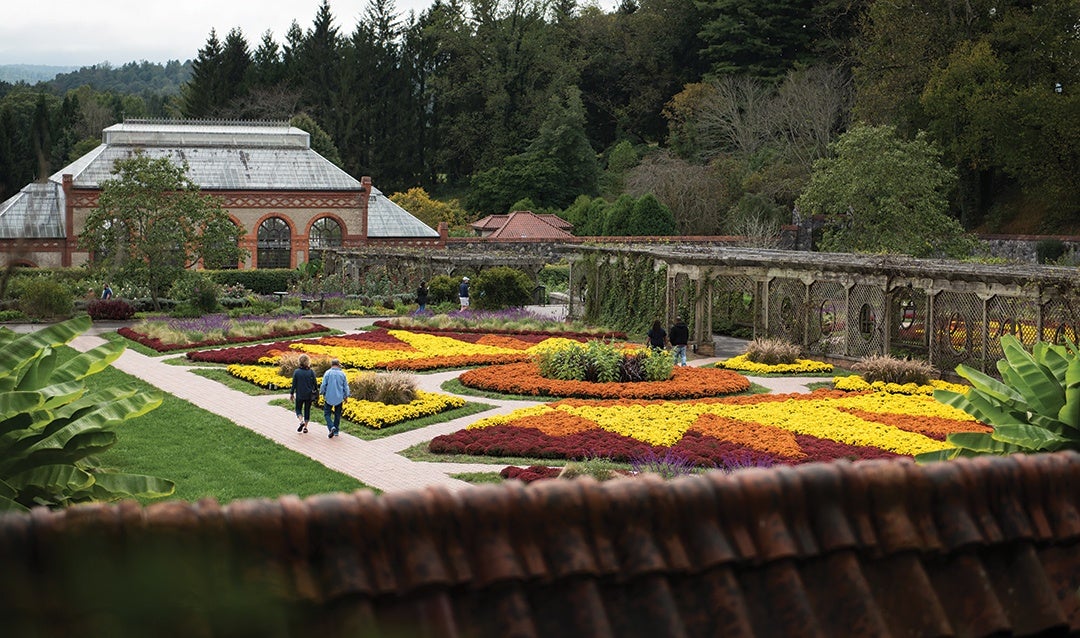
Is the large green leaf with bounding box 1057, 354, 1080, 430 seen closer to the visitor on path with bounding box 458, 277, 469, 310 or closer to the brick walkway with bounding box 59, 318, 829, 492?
the brick walkway with bounding box 59, 318, 829, 492

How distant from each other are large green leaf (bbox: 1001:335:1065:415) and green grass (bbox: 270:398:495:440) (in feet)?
39.6

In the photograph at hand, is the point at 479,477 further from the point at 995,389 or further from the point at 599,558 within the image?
the point at 599,558

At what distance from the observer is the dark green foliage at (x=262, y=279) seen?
48.7m

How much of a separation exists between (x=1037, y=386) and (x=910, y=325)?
21545 mm

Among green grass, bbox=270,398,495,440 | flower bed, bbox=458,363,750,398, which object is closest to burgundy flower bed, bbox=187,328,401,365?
flower bed, bbox=458,363,750,398

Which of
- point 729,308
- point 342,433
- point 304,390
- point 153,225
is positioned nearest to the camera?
point 304,390

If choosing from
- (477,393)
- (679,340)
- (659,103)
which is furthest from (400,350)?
(659,103)

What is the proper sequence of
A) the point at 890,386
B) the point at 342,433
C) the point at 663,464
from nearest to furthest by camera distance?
1. the point at 663,464
2. the point at 342,433
3. the point at 890,386

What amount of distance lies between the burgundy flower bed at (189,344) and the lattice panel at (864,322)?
49.3 feet

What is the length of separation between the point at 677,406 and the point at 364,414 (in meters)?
5.46

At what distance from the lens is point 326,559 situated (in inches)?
87.7

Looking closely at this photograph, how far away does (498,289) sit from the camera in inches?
1720

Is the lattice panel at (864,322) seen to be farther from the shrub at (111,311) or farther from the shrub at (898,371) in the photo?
the shrub at (111,311)

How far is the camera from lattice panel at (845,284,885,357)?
29000 millimetres
